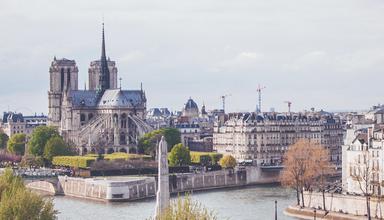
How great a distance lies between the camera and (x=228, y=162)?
97.7m

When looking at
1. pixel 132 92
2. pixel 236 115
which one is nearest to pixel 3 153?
pixel 132 92

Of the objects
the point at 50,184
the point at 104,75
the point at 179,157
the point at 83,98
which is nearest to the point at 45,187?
the point at 50,184

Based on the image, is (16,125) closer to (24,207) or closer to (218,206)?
(218,206)

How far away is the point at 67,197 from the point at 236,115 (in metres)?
34.4

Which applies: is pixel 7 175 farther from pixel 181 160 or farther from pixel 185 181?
pixel 181 160

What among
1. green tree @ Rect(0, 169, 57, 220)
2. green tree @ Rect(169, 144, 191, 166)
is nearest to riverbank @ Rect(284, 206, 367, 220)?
green tree @ Rect(0, 169, 57, 220)

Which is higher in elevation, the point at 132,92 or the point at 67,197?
the point at 132,92

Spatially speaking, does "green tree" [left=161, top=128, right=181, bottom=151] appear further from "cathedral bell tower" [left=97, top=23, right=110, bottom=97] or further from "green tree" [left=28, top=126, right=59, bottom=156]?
"cathedral bell tower" [left=97, top=23, right=110, bottom=97]

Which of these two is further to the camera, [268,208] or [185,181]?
[185,181]

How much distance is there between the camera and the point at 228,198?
7850 cm

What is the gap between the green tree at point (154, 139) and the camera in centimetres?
11319

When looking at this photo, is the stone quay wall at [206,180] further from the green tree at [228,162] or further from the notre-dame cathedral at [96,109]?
the notre-dame cathedral at [96,109]

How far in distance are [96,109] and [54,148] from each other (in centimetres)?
2216

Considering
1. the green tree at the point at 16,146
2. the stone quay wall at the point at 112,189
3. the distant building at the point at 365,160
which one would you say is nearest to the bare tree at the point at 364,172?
the distant building at the point at 365,160
